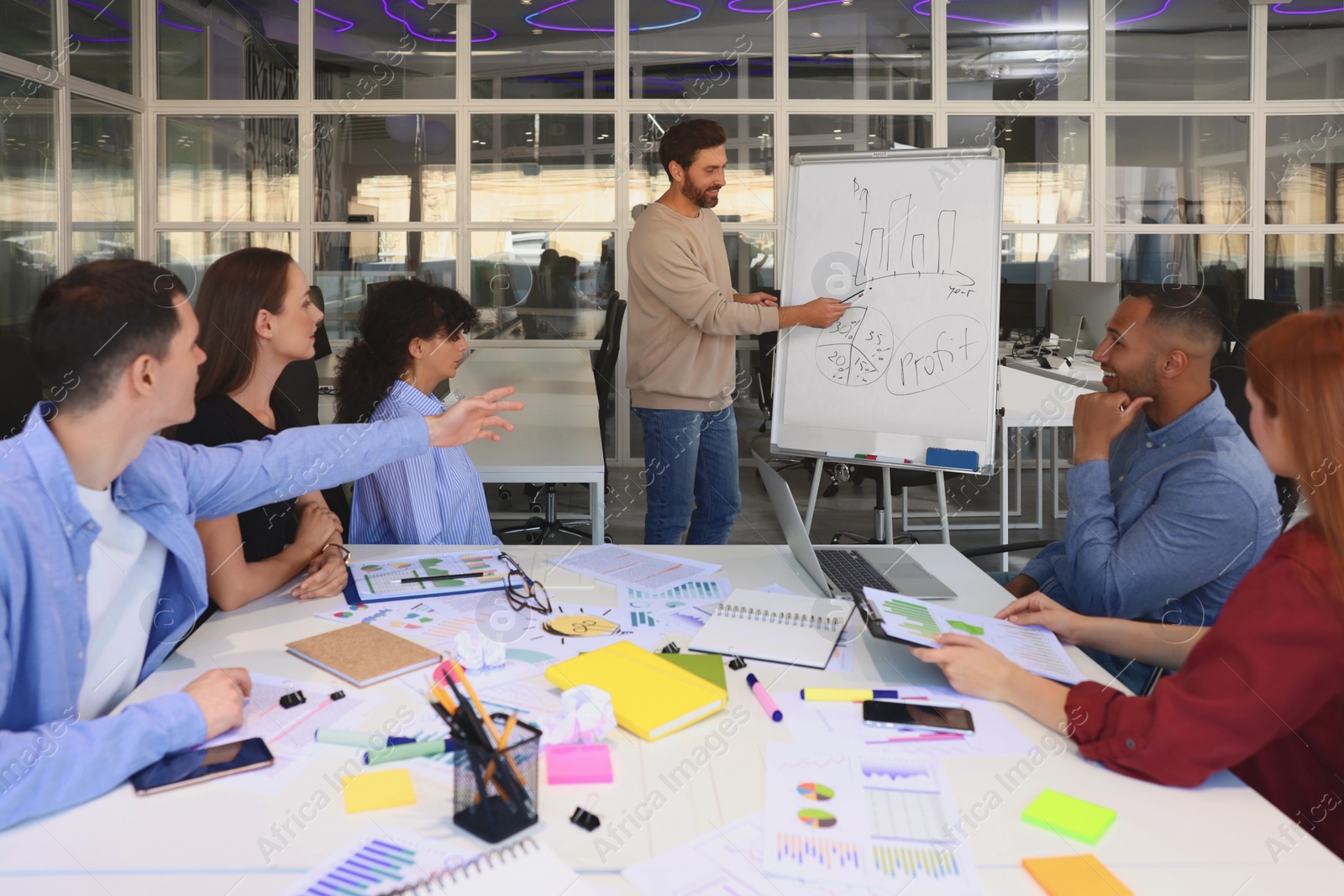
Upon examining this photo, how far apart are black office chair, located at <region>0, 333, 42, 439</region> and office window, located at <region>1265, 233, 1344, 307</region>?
A: 7217mm

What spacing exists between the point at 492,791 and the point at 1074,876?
1.99 feet

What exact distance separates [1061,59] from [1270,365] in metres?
6.49

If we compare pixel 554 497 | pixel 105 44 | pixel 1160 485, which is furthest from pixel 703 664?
pixel 105 44

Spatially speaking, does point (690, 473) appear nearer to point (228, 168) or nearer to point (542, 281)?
point (542, 281)

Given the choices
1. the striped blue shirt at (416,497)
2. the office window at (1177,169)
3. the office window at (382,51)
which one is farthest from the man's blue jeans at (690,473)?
the office window at (1177,169)

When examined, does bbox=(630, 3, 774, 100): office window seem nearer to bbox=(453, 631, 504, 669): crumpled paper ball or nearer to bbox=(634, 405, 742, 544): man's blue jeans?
bbox=(634, 405, 742, 544): man's blue jeans

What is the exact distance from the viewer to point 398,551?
224 cm

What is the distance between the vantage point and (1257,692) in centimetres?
119

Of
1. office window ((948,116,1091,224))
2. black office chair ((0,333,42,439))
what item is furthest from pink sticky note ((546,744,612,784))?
office window ((948,116,1091,224))

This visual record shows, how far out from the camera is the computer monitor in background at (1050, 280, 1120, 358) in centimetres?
570

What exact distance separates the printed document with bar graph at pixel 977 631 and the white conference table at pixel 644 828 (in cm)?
19

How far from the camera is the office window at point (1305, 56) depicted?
689cm

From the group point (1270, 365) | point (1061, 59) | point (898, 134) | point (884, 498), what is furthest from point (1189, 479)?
point (1061, 59)

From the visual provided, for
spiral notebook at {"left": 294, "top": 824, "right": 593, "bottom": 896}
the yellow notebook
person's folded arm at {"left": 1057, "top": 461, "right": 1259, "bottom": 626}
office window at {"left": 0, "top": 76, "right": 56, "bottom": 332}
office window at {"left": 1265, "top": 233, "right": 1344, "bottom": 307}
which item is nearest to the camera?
spiral notebook at {"left": 294, "top": 824, "right": 593, "bottom": 896}
